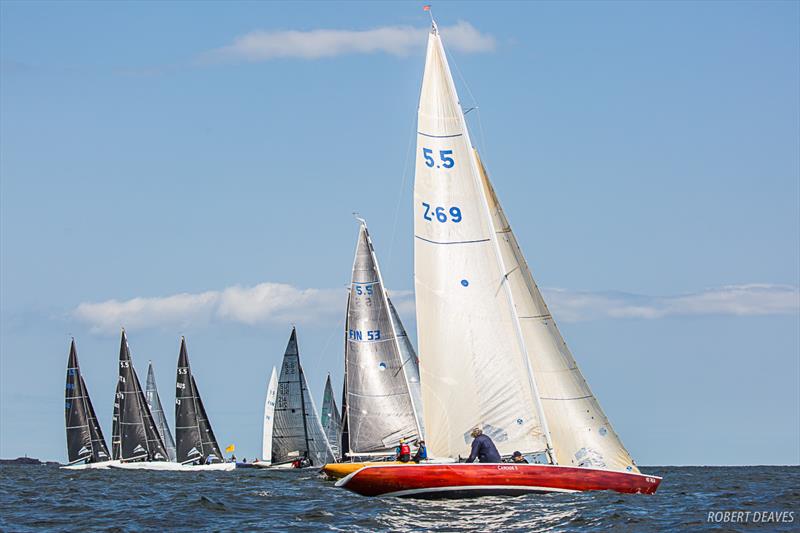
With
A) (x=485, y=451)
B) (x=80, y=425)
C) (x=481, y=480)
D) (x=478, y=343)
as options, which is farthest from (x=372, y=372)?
(x=80, y=425)

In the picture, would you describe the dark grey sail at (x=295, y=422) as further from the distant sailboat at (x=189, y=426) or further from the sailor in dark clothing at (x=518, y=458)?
the sailor in dark clothing at (x=518, y=458)

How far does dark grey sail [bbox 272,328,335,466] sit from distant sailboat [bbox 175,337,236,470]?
30.2 ft

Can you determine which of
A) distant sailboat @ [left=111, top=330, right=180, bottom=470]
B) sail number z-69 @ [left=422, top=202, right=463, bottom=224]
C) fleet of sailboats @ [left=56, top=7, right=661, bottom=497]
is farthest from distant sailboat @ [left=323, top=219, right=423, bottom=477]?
distant sailboat @ [left=111, top=330, right=180, bottom=470]

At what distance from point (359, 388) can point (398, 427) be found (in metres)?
2.28

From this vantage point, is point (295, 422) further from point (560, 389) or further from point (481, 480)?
point (481, 480)

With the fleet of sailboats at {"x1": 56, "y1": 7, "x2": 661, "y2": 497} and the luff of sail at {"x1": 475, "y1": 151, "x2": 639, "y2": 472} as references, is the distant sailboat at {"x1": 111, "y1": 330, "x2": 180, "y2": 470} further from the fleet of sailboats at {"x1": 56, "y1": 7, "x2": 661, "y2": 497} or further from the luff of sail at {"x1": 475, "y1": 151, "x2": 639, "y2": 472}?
the luff of sail at {"x1": 475, "y1": 151, "x2": 639, "y2": 472}

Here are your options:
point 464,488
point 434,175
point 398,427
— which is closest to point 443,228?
point 434,175

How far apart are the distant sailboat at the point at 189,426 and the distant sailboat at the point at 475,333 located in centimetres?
4704

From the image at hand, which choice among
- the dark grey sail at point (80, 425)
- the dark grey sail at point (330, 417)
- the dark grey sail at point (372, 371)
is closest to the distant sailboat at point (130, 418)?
the dark grey sail at point (80, 425)

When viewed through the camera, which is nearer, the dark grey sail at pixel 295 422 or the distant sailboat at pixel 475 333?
the distant sailboat at pixel 475 333

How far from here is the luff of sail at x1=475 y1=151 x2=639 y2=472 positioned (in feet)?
99.6

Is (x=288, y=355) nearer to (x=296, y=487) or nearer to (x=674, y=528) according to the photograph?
(x=296, y=487)

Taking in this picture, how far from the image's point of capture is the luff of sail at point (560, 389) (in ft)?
99.6

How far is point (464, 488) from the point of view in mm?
27984
